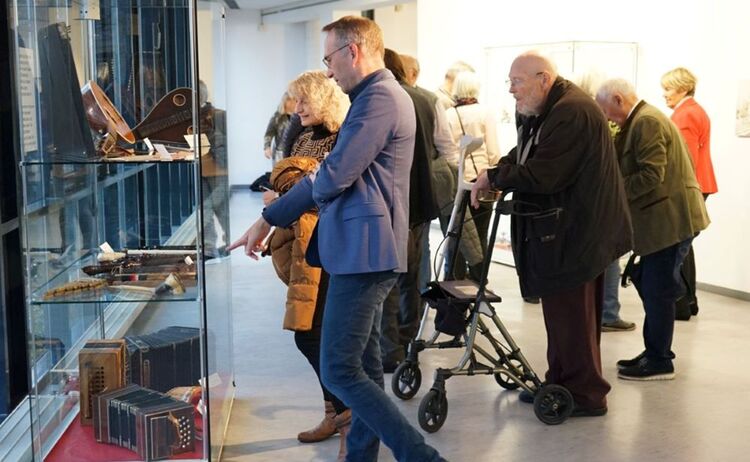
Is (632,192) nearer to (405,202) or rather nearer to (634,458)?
(634,458)

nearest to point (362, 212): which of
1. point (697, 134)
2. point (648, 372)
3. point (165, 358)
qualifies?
point (165, 358)

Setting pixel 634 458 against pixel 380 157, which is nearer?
pixel 380 157

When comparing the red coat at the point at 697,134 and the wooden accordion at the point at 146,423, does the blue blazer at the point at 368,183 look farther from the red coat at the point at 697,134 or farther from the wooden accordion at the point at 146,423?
the red coat at the point at 697,134

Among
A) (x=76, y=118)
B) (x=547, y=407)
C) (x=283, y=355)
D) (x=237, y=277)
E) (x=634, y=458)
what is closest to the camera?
(x=76, y=118)

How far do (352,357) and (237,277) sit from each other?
18.0 feet

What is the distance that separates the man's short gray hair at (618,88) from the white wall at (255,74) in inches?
509

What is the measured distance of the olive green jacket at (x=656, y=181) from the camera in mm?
4988

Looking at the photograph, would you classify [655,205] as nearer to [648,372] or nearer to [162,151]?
[648,372]

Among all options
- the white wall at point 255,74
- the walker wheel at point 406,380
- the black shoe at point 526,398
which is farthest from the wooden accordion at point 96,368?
the white wall at point 255,74

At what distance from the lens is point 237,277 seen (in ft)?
28.1

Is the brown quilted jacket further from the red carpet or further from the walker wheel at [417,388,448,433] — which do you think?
the walker wheel at [417,388,448,433]

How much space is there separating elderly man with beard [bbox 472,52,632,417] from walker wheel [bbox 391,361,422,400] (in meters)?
0.69

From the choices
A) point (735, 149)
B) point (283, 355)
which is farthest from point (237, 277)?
point (735, 149)

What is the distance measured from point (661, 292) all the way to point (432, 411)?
1.57 meters
